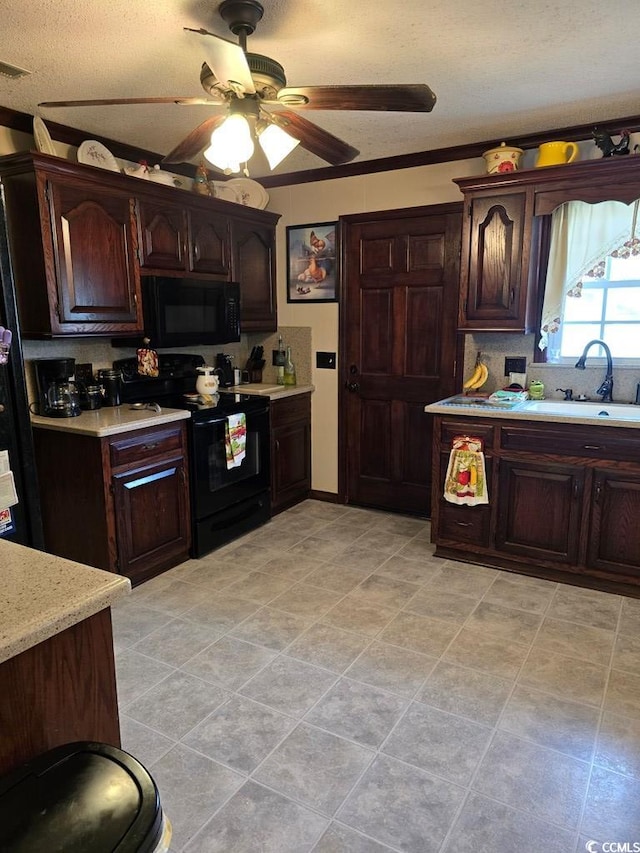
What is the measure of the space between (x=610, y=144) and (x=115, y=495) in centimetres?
308

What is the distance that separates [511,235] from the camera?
313cm

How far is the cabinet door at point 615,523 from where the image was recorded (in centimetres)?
274

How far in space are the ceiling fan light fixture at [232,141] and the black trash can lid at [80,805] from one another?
5.82 feet

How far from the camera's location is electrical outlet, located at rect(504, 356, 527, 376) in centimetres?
346

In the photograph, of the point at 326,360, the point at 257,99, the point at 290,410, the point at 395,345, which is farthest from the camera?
the point at 326,360

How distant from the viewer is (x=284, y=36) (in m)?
2.11

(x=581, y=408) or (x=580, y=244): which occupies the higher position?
(x=580, y=244)

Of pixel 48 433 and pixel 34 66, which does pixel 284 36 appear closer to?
pixel 34 66

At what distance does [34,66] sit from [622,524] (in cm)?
340

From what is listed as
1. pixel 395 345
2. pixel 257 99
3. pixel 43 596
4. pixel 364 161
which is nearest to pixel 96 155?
pixel 257 99

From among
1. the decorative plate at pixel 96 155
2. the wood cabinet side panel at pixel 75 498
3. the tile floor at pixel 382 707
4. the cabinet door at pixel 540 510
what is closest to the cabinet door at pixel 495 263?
the cabinet door at pixel 540 510

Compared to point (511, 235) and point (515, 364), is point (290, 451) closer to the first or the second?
point (515, 364)

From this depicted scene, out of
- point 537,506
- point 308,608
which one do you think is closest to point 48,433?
point 308,608

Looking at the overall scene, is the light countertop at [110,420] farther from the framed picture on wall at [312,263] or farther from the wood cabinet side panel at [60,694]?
the wood cabinet side panel at [60,694]
